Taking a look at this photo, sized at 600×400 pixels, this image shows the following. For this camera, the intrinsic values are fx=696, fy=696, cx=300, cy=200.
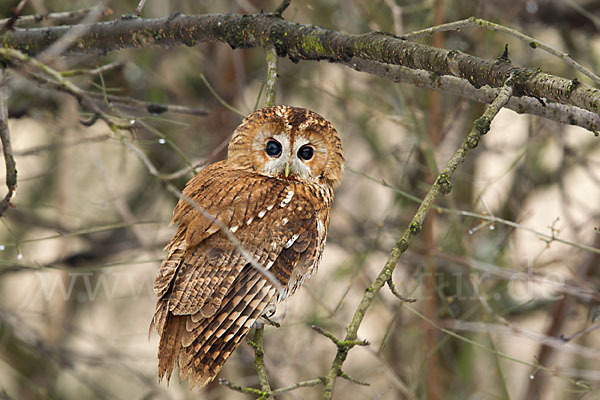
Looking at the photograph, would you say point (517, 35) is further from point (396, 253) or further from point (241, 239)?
point (241, 239)

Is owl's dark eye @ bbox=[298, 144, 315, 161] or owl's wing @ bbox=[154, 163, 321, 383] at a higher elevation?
owl's dark eye @ bbox=[298, 144, 315, 161]

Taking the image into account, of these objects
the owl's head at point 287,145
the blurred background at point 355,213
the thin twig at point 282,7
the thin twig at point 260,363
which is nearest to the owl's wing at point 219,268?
the thin twig at point 260,363

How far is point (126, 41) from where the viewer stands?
300 cm

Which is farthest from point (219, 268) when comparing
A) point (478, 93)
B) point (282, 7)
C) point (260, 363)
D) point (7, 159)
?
point (478, 93)

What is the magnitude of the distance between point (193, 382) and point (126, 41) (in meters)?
1.47

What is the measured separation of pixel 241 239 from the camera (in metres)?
2.65

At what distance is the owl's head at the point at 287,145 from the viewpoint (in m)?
2.95

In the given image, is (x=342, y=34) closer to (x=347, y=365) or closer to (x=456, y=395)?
(x=456, y=395)

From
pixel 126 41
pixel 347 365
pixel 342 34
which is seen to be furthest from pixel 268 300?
pixel 347 365

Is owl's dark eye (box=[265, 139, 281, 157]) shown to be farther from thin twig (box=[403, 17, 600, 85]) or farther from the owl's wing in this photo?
thin twig (box=[403, 17, 600, 85])

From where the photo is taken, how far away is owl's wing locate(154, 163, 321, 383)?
2.51 m

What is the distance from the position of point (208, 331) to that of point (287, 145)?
885 millimetres

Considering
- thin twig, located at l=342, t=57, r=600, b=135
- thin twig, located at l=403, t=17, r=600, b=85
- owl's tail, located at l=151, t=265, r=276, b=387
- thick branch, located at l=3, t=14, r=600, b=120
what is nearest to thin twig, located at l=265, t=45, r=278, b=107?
thick branch, located at l=3, t=14, r=600, b=120

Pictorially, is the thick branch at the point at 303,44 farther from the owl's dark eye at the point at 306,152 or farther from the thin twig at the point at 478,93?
the owl's dark eye at the point at 306,152
